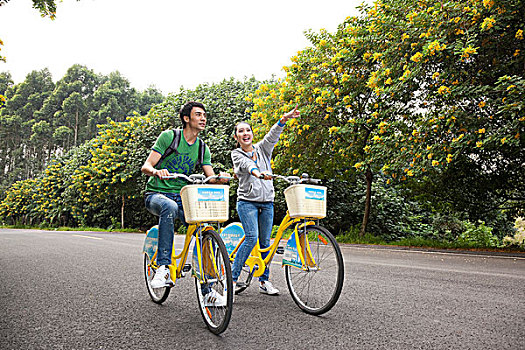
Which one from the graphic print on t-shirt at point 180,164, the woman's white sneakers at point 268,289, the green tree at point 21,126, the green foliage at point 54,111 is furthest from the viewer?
the green tree at point 21,126

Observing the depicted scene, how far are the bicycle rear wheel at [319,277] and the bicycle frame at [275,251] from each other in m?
0.05

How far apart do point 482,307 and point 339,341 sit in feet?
6.87

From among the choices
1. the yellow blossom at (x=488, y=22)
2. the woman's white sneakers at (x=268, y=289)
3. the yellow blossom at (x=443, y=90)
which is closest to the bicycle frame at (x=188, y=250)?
the woman's white sneakers at (x=268, y=289)

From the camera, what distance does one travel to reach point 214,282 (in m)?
3.54

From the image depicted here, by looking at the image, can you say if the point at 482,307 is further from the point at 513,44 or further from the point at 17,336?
the point at 513,44

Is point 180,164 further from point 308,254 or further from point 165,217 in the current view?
point 308,254

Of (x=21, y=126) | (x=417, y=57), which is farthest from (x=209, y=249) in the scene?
(x=21, y=126)

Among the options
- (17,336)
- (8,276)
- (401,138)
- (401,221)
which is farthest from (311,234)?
(401,221)

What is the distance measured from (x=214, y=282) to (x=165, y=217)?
913mm

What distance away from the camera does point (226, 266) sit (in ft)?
10.8

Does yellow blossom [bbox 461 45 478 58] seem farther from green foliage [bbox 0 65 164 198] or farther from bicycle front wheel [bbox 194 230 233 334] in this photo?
green foliage [bbox 0 65 164 198]

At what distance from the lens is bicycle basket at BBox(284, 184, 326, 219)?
3.97 meters

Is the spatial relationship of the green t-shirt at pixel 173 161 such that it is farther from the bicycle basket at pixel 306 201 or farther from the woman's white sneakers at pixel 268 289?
the woman's white sneakers at pixel 268 289

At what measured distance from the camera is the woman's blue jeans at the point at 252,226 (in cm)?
447
